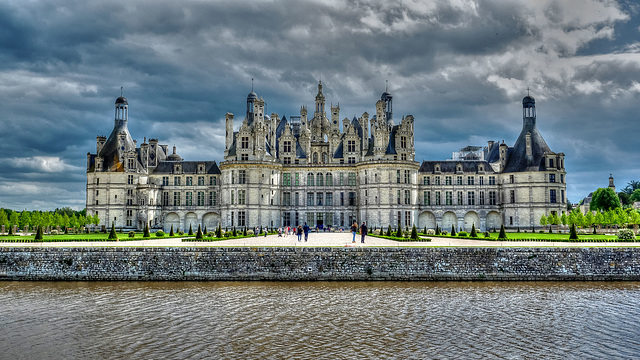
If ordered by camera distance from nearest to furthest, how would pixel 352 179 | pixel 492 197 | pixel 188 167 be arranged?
pixel 352 179
pixel 492 197
pixel 188 167

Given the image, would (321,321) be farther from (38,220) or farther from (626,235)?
(38,220)

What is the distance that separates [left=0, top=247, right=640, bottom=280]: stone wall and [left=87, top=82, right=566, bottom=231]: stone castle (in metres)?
33.1

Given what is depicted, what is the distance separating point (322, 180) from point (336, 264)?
39904 mm

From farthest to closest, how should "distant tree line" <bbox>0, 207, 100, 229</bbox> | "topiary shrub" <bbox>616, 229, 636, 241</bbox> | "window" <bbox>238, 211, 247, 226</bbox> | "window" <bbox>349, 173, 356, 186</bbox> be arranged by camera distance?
1. "window" <bbox>349, 173, 356, 186</bbox>
2. "window" <bbox>238, 211, 247, 226</bbox>
3. "distant tree line" <bbox>0, 207, 100, 229</bbox>
4. "topiary shrub" <bbox>616, 229, 636, 241</bbox>

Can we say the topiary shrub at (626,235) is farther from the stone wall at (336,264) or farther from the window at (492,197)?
the window at (492,197)

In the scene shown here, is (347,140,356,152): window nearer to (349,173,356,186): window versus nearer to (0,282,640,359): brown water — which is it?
(349,173,356,186): window

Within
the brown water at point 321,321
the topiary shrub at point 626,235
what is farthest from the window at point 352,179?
the brown water at point 321,321

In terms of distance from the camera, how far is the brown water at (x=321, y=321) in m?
18.2

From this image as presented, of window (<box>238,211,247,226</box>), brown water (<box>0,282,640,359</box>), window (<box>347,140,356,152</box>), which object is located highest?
window (<box>347,140,356,152</box>)

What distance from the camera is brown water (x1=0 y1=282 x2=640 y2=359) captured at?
18156mm

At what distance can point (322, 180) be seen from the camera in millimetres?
72875

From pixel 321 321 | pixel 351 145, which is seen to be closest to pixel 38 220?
pixel 351 145

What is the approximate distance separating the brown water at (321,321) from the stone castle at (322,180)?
121 ft

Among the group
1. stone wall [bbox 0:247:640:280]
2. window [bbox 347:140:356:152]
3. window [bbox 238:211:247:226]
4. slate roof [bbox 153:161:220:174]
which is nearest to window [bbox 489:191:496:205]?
window [bbox 347:140:356:152]
